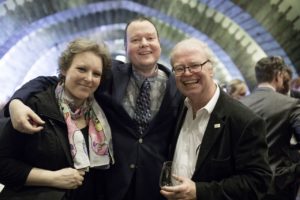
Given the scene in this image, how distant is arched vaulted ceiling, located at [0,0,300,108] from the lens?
6773mm

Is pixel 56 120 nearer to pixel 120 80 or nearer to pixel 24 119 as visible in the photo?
pixel 24 119

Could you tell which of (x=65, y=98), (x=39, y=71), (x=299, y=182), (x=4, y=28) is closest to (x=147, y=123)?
(x=65, y=98)

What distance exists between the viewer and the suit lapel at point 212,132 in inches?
78.7

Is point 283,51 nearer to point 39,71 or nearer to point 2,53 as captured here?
point 2,53

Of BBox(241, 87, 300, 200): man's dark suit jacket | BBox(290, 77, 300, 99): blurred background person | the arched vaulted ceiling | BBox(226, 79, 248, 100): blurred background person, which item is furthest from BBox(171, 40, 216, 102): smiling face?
the arched vaulted ceiling

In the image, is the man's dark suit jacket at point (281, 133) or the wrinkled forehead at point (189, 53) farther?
the man's dark suit jacket at point (281, 133)

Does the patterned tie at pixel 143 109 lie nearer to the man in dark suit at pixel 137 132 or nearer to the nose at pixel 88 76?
the man in dark suit at pixel 137 132

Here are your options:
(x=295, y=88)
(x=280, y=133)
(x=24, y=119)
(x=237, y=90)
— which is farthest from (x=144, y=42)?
(x=237, y=90)

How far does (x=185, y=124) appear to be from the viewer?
224cm

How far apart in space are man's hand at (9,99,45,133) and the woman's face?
0.95 ft

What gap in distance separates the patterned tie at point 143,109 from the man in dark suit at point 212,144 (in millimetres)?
374

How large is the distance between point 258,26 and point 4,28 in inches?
193

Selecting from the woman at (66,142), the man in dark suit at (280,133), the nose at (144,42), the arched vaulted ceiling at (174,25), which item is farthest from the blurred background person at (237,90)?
the woman at (66,142)

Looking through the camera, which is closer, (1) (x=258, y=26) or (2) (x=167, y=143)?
(2) (x=167, y=143)
